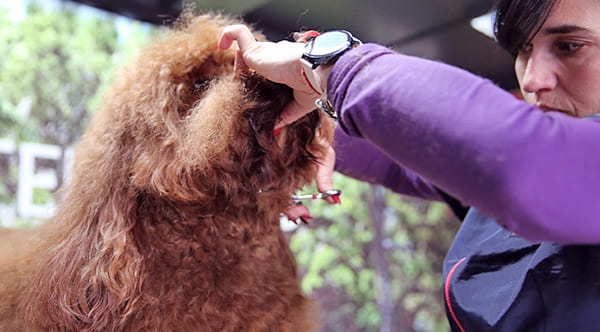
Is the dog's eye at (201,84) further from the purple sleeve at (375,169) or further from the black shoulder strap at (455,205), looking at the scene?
the black shoulder strap at (455,205)

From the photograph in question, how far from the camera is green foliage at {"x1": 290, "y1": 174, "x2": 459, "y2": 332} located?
2848 mm

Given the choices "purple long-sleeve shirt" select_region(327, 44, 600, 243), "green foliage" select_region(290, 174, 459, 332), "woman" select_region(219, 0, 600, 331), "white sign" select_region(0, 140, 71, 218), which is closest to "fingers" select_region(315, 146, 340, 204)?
"woman" select_region(219, 0, 600, 331)

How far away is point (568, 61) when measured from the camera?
2.62 feet

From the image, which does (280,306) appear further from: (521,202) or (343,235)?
(343,235)

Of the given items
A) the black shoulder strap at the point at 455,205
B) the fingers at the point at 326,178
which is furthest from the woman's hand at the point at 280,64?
the black shoulder strap at the point at 455,205

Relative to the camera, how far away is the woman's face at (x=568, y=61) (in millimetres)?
759

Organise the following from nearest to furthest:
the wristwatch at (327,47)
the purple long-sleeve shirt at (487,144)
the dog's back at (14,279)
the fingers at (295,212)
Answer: the purple long-sleeve shirt at (487,144) < the wristwatch at (327,47) < the dog's back at (14,279) < the fingers at (295,212)

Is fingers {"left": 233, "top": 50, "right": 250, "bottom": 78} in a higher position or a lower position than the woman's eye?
lower

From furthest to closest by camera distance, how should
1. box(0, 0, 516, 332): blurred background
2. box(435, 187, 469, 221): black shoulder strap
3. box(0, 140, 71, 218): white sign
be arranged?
1. box(0, 140, 71, 218): white sign
2. box(0, 0, 516, 332): blurred background
3. box(435, 187, 469, 221): black shoulder strap

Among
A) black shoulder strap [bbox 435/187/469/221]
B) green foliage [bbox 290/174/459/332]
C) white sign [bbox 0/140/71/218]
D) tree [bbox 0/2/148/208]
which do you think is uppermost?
black shoulder strap [bbox 435/187/469/221]

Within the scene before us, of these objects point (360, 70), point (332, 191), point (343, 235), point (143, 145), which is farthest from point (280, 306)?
point (343, 235)

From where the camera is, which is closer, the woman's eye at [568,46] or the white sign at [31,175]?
the woman's eye at [568,46]

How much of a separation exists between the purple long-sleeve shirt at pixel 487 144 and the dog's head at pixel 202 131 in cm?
27

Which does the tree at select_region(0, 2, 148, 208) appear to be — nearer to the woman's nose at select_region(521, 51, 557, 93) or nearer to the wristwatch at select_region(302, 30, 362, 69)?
the wristwatch at select_region(302, 30, 362, 69)
